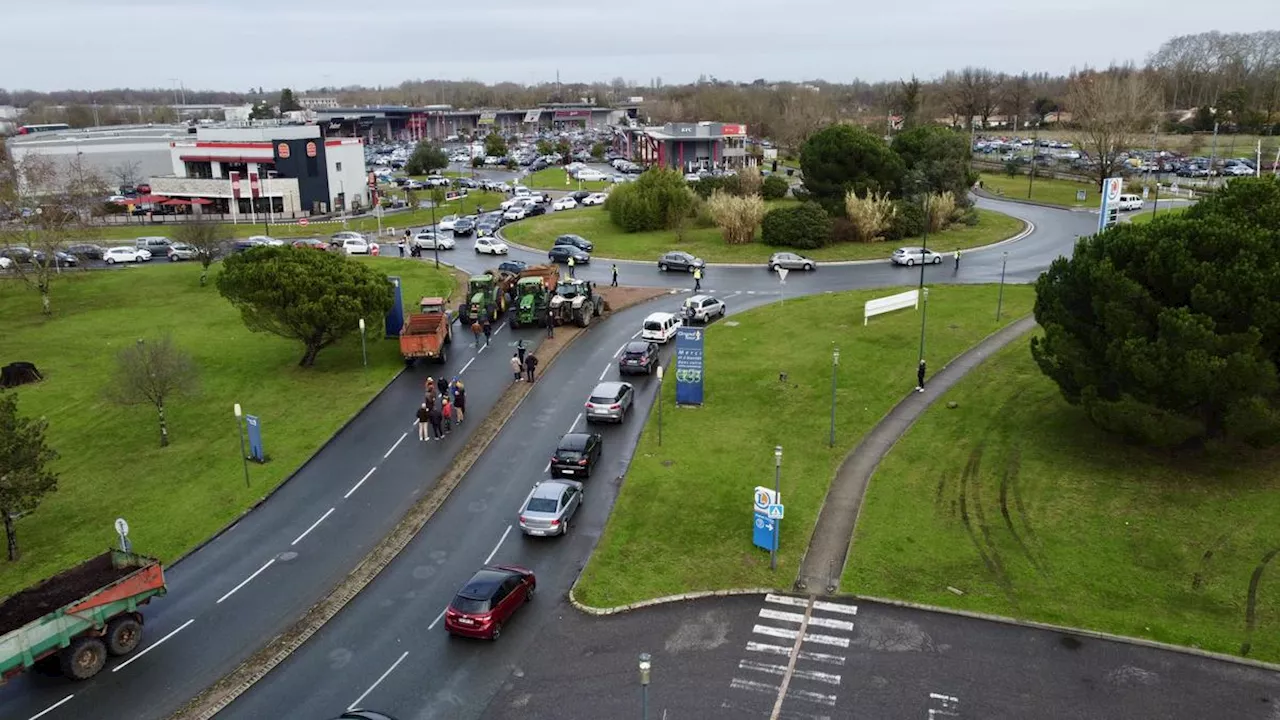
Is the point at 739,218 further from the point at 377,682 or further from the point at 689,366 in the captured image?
the point at 377,682

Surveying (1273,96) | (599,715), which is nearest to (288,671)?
(599,715)

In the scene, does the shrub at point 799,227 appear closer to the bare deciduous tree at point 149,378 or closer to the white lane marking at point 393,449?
the white lane marking at point 393,449

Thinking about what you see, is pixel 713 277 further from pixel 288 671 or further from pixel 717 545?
pixel 288 671

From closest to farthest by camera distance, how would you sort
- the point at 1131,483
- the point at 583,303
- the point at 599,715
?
the point at 599,715, the point at 1131,483, the point at 583,303

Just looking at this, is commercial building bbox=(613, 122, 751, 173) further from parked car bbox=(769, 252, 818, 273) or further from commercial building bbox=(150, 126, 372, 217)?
parked car bbox=(769, 252, 818, 273)

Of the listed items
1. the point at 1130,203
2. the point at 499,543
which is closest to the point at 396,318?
the point at 499,543
